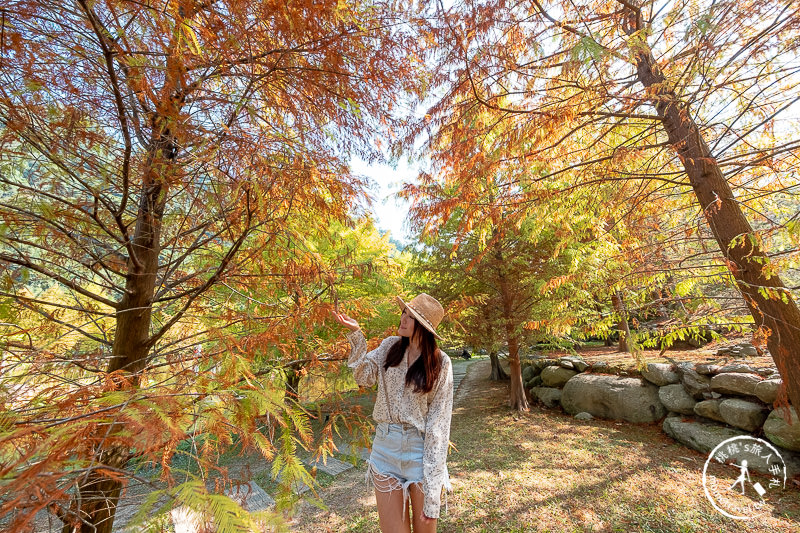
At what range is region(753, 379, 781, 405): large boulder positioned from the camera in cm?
542

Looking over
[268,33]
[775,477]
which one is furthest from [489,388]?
[268,33]

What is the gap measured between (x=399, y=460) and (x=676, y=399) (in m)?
7.94

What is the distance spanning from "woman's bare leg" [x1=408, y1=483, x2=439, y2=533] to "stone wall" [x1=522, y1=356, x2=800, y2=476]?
5.14 meters

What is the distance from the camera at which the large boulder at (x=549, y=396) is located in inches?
380

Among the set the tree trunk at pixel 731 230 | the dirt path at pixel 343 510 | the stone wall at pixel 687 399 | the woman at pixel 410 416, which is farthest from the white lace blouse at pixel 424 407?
the stone wall at pixel 687 399

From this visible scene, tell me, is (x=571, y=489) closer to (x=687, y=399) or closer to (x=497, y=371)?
(x=687, y=399)

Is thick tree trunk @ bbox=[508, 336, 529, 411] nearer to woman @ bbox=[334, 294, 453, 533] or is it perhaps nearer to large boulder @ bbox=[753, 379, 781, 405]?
large boulder @ bbox=[753, 379, 781, 405]

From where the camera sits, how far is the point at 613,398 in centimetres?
805

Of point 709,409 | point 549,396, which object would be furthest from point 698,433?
point 549,396

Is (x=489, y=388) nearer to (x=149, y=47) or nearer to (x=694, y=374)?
(x=694, y=374)

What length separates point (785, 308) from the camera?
3.27 m

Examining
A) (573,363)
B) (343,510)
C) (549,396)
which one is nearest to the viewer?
(343,510)

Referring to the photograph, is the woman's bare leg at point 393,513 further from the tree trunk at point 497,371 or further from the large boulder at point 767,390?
the tree trunk at point 497,371

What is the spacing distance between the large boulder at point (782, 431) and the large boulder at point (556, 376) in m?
4.49
